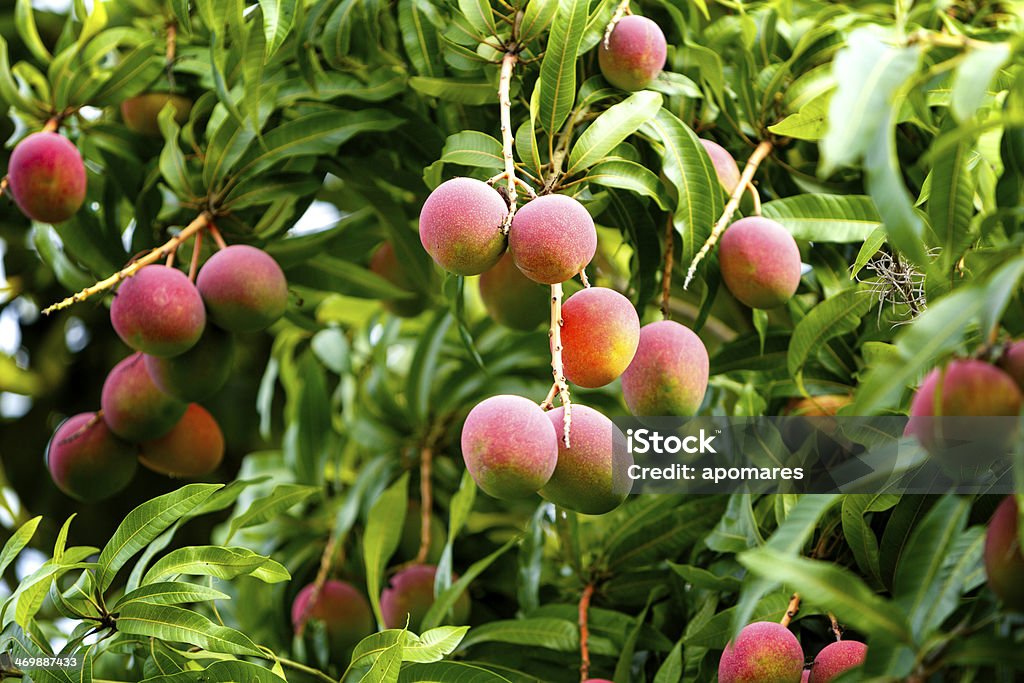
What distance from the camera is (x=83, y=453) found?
130 cm

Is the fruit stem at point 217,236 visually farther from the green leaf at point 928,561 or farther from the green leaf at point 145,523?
the green leaf at point 928,561

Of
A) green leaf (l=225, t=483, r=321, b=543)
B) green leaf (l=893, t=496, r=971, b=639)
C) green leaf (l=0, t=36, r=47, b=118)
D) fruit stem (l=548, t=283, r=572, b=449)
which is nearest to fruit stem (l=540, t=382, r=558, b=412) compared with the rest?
fruit stem (l=548, t=283, r=572, b=449)

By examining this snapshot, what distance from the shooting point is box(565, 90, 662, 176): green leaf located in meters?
0.98

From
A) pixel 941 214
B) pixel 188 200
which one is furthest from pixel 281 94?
pixel 941 214

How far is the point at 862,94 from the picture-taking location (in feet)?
1.96

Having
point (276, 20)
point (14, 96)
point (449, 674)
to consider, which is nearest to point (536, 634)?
point (449, 674)

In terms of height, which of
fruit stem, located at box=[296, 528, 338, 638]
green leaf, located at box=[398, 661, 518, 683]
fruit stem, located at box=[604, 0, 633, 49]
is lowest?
fruit stem, located at box=[296, 528, 338, 638]

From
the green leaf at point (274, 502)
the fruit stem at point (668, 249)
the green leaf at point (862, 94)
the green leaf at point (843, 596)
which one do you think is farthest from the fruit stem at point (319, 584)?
the green leaf at point (862, 94)

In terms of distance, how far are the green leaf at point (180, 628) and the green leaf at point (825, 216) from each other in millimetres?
674

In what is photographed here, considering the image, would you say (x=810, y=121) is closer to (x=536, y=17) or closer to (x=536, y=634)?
(x=536, y=17)

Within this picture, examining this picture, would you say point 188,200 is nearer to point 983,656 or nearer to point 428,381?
point 428,381

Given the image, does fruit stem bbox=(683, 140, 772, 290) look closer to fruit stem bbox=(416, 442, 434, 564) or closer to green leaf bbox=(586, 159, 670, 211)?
green leaf bbox=(586, 159, 670, 211)

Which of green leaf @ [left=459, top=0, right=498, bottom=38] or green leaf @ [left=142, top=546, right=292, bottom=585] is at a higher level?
green leaf @ [left=459, top=0, right=498, bottom=38]

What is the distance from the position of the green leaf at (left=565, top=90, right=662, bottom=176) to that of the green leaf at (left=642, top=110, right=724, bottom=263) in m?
0.05
